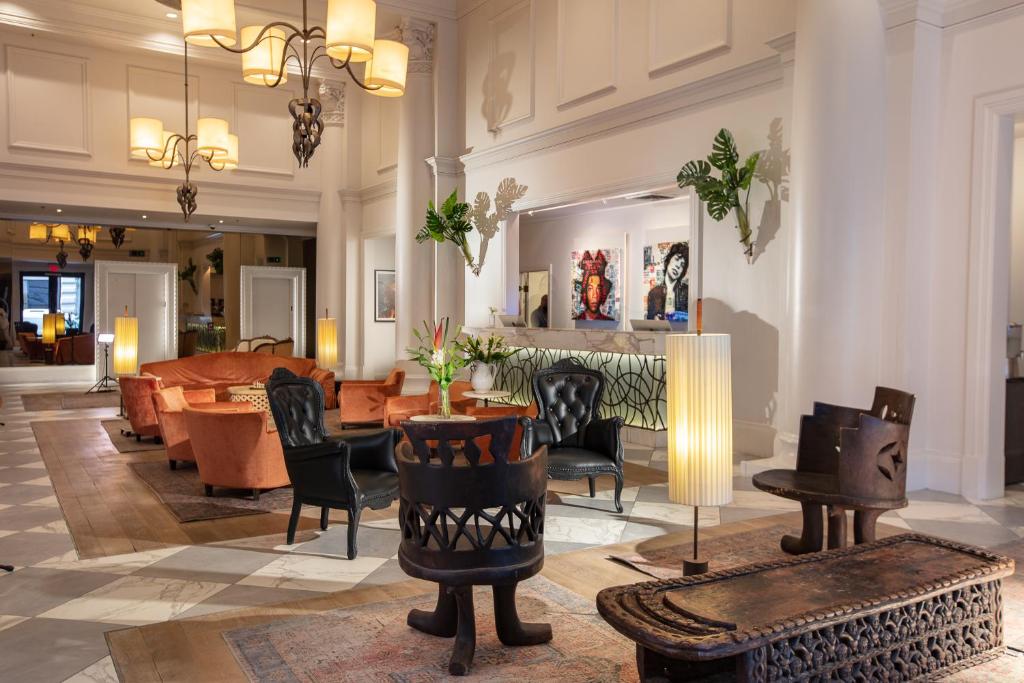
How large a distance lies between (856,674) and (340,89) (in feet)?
44.4

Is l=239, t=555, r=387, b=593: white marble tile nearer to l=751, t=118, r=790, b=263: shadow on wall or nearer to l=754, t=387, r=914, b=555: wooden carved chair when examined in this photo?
l=754, t=387, r=914, b=555: wooden carved chair

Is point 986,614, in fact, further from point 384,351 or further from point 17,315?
point 17,315

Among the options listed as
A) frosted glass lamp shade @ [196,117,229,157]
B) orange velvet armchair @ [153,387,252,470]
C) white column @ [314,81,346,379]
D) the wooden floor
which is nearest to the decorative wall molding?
frosted glass lamp shade @ [196,117,229,157]

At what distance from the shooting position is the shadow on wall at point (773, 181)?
6.64 meters

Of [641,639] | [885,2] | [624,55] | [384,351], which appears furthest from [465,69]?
[641,639]

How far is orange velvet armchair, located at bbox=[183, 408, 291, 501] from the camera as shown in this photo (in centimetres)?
564

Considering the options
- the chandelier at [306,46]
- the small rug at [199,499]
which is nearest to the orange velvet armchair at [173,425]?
the small rug at [199,499]

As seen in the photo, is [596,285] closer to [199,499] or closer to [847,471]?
[199,499]

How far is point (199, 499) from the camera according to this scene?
5.80m

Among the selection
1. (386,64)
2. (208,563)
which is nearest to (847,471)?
(208,563)

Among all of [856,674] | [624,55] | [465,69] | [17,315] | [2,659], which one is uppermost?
[465,69]

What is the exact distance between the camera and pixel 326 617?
11.2 ft

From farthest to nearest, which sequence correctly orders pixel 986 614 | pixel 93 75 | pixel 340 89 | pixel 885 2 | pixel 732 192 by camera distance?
pixel 340 89
pixel 93 75
pixel 732 192
pixel 885 2
pixel 986 614

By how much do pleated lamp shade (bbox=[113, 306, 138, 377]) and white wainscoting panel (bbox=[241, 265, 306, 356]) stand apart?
16.4ft
